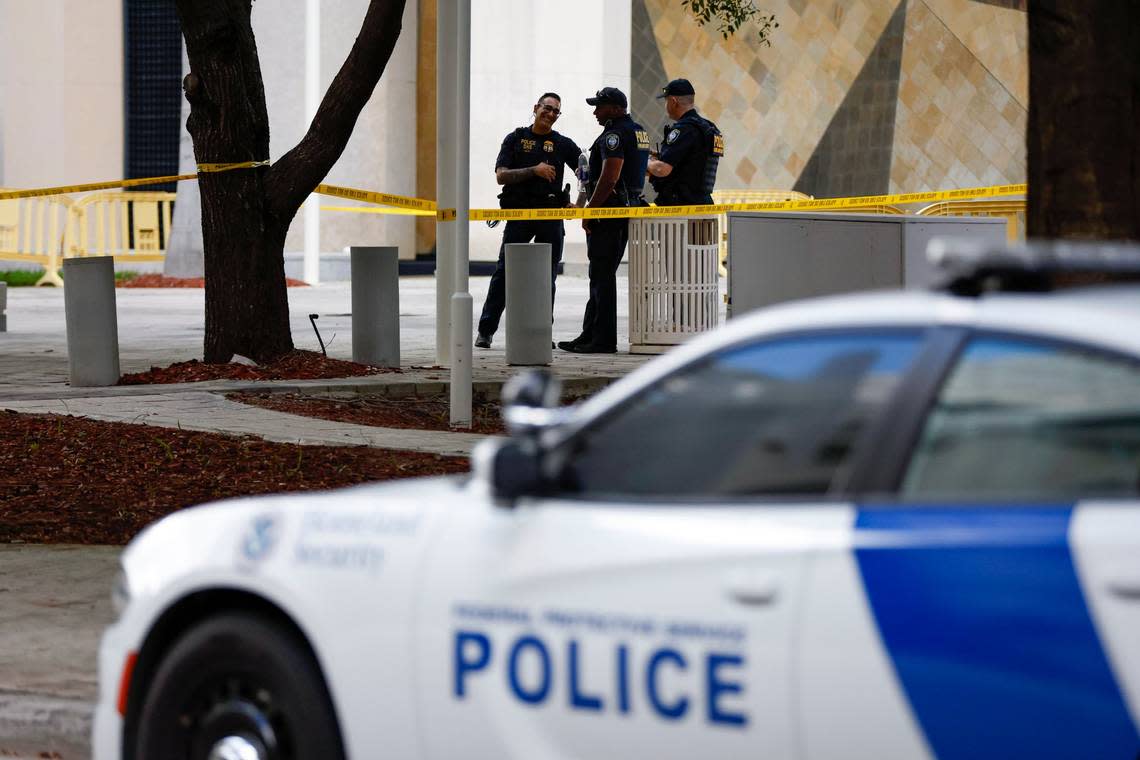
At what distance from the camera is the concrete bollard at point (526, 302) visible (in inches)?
580

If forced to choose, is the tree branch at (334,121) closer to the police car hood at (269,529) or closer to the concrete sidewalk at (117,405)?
the concrete sidewalk at (117,405)

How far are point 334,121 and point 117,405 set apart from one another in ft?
9.17

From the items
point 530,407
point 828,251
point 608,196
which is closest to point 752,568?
point 530,407

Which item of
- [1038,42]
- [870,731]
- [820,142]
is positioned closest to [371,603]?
[870,731]

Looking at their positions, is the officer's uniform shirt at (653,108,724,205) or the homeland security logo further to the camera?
the officer's uniform shirt at (653,108,724,205)

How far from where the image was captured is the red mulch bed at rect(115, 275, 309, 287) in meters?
27.9

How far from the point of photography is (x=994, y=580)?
3445 mm

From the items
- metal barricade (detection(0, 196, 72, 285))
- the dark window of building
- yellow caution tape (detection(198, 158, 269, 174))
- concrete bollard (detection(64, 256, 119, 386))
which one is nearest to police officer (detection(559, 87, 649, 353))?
yellow caution tape (detection(198, 158, 269, 174))

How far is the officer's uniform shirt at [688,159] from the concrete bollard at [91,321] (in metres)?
4.61

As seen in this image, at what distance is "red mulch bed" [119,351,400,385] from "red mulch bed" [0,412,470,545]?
7.57 ft

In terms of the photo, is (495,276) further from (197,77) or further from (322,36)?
(322,36)

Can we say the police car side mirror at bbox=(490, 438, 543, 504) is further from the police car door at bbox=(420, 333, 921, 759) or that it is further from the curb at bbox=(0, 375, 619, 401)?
the curb at bbox=(0, 375, 619, 401)

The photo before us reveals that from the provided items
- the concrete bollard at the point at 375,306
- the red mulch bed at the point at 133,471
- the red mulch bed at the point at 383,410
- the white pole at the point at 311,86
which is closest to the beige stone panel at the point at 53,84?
the white pole at the point at 311,86

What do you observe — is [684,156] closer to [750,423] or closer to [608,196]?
[608,196]
